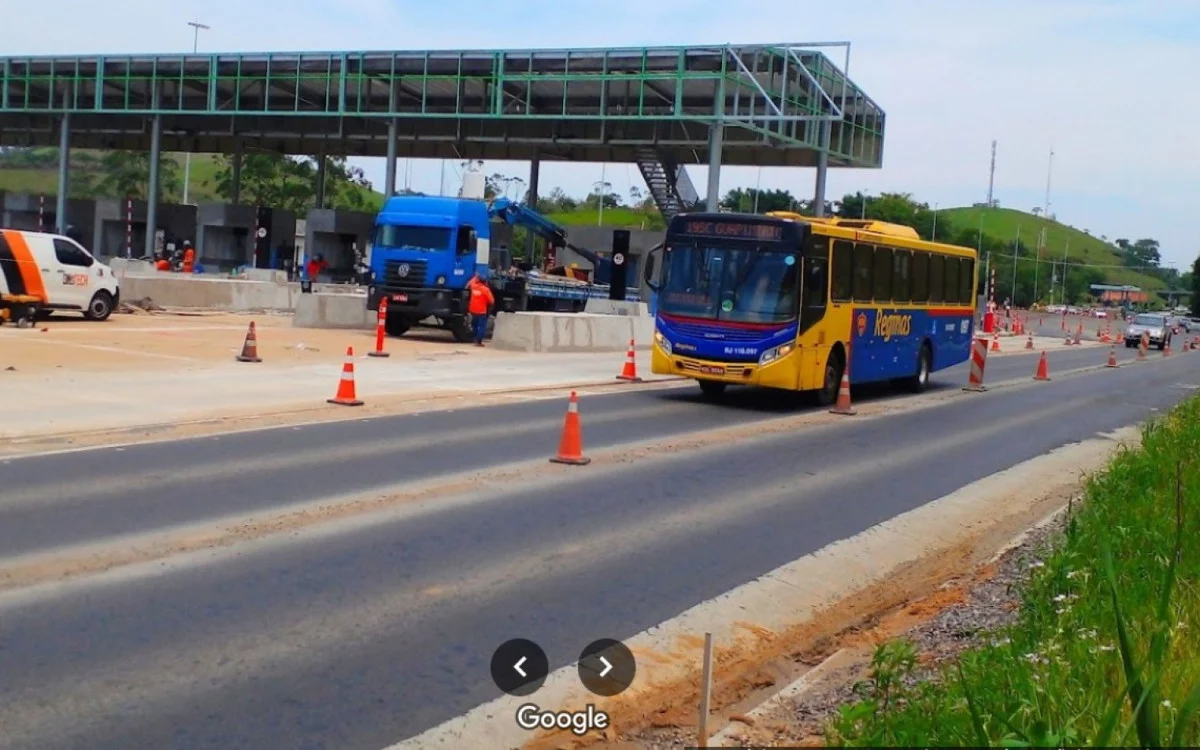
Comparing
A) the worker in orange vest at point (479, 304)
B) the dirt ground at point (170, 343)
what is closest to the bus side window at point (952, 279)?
the dirt ground at point (170, 343)

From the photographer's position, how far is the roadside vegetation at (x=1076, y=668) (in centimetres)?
480

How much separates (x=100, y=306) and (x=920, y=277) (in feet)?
60.6

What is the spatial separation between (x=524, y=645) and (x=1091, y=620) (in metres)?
3.03

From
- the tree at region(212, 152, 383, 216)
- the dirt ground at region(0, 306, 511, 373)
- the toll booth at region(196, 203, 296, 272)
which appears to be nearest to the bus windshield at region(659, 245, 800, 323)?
the dirt ground at region(0, 306, 511, 373)

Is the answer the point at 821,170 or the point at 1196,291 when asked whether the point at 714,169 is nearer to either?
the point at 821,170

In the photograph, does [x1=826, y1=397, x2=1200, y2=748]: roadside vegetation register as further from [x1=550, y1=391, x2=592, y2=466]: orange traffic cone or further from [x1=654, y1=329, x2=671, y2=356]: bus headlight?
[x1=654, y1=329, x2=671, y2=356]: bus headlight

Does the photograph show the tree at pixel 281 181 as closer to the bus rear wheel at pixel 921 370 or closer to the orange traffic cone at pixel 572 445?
the bus rear wheel at pixel 921 370

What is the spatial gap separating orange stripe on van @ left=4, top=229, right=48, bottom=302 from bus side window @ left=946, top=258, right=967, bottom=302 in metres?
19.4

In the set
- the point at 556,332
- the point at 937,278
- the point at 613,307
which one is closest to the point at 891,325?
the point at 937,278

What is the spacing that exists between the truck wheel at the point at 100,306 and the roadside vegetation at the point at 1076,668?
1021 inches

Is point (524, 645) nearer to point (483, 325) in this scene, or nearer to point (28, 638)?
point (28, 638)

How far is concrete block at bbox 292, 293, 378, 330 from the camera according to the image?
34156 millimetres

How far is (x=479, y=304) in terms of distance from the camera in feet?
101

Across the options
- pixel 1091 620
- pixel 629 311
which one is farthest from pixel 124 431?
pixel 629 311
